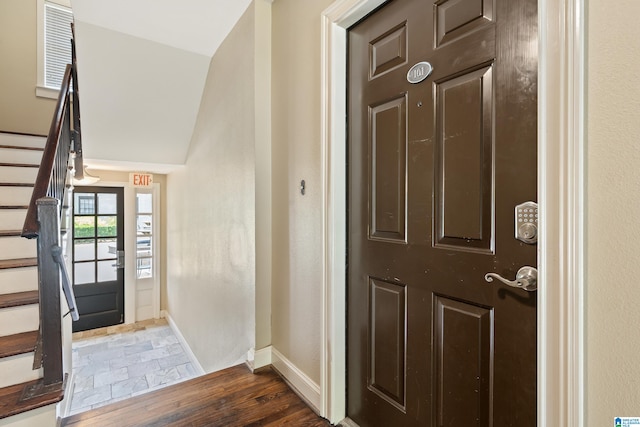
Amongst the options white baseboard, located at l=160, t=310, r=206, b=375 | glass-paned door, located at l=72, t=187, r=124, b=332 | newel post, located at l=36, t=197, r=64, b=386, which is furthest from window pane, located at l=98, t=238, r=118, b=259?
newel post, located at l=36, t=197, r=64, b=386

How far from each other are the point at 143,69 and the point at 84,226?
3.16 metres

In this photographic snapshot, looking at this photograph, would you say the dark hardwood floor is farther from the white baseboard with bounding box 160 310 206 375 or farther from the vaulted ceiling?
the vaulted ceiling

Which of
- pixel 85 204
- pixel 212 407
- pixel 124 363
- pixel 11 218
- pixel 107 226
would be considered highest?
pixel 85 204

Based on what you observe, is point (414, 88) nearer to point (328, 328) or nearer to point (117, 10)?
point (328, 328)

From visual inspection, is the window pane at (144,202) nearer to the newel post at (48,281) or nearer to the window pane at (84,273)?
the window pane at (84,273)

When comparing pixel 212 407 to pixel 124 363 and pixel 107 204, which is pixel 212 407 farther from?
pixel 107 204

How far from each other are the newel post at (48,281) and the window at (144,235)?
3.91 metres

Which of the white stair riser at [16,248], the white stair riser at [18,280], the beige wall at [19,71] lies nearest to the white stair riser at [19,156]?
the white stair riser at [16,248]

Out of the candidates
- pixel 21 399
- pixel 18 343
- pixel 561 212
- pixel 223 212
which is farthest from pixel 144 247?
pixel 561 212

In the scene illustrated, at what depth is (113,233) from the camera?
15.8ft

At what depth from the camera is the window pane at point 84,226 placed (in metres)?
4.54

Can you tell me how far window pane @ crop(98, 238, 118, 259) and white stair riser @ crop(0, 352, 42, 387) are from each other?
3.65m

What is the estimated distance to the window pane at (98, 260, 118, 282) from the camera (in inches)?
186

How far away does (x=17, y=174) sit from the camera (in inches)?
99.5
